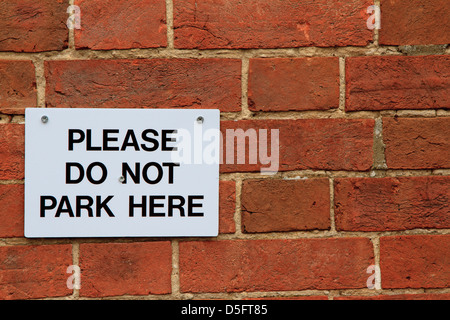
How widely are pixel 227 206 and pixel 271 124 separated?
18 centimetres

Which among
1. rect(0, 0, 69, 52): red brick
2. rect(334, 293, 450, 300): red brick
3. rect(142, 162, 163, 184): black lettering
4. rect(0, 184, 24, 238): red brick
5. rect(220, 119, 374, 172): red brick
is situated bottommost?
rect(334, 293, 450, 300): red brick

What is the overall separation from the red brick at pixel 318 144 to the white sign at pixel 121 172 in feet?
0.23

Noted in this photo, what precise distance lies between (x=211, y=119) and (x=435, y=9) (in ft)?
1.59

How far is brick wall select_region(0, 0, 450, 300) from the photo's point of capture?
865mm

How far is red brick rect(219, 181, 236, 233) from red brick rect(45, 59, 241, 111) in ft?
0.50

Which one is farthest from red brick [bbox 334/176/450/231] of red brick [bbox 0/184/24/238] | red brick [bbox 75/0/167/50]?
red brick [bbox 0/184/24/238]

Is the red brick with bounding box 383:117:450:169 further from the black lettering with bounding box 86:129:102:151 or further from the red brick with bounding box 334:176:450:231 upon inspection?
the black lettering with bounding box 86:129:102:151

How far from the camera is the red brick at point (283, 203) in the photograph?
0.88m

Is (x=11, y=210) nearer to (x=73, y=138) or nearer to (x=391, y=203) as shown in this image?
(x=73, y=138)

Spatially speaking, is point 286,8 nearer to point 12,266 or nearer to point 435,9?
point 435,9

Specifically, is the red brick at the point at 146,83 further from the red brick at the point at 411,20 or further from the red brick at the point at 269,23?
the red brick at the point at 411,20

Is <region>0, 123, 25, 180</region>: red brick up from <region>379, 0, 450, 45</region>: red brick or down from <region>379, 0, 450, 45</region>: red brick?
down

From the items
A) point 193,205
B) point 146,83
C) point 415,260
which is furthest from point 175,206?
point 415,260

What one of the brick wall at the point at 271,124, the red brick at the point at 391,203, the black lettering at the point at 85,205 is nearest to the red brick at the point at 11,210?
the brick wall at the point at 271,124
